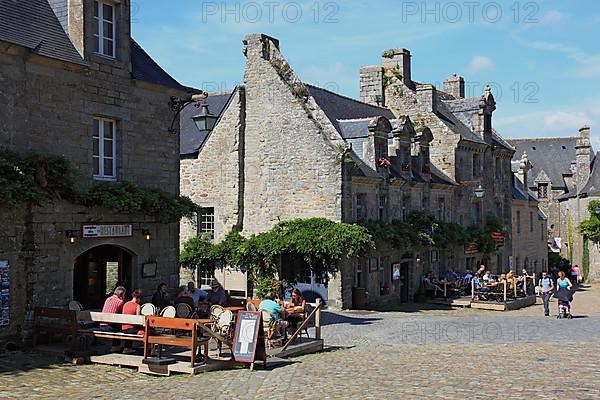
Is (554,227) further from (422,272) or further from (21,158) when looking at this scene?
(21,158)

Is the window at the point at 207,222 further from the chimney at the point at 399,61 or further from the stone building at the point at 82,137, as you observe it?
the chimney at the point at 399,61

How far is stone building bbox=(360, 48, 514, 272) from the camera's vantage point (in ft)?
116

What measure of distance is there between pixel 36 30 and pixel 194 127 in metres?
15.4

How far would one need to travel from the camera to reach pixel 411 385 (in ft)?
36.9

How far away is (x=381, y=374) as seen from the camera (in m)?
12.4

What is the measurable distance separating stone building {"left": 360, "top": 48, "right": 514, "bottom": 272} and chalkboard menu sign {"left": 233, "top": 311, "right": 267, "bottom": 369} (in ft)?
75.0

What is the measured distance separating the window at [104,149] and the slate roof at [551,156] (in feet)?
149

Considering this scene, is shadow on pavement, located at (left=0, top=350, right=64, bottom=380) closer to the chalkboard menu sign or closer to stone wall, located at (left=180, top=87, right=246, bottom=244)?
the chalkboard menu sign

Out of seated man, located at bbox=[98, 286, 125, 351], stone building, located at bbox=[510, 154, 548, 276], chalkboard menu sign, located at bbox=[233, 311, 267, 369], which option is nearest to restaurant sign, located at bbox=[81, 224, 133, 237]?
seated man, located at bbox=[98, 286, 125, 351]

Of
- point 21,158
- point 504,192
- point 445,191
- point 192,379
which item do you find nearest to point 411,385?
point 192,379

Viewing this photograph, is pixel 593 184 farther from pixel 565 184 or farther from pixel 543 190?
pixel 543 190

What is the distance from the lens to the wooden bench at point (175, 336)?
39.3ft

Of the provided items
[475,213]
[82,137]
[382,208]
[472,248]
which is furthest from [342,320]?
[475,213]

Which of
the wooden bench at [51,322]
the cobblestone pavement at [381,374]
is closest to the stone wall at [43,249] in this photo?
the wooden bench at [51,322]
